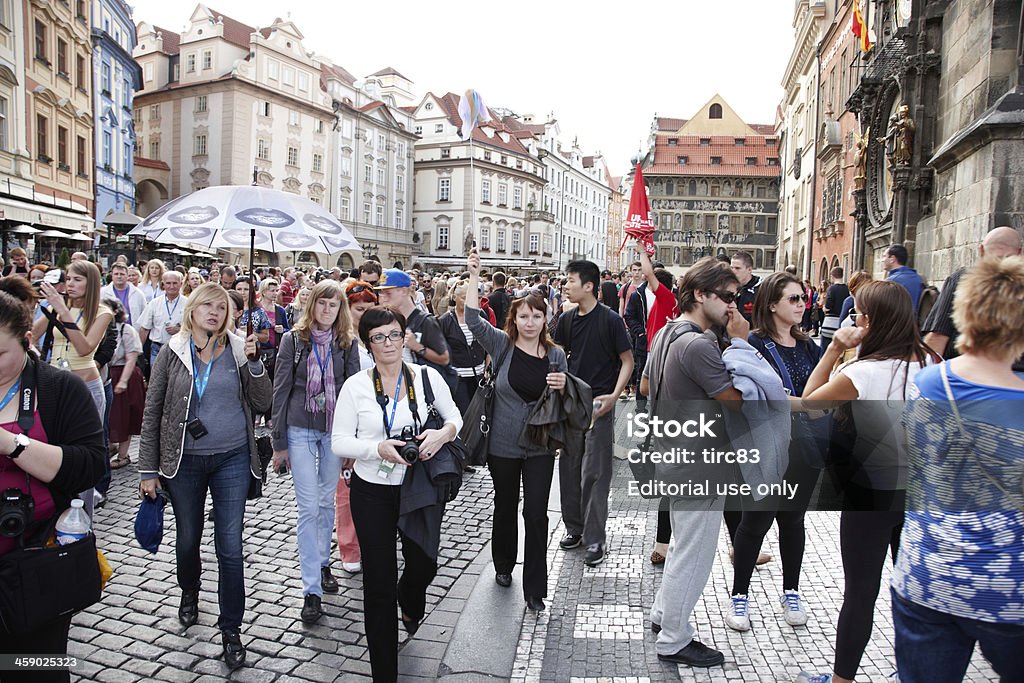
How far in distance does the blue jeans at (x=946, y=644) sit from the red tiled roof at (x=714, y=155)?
70162 mm

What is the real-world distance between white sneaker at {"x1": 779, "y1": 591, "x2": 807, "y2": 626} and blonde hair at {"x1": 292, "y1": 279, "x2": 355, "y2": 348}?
3.29 meters

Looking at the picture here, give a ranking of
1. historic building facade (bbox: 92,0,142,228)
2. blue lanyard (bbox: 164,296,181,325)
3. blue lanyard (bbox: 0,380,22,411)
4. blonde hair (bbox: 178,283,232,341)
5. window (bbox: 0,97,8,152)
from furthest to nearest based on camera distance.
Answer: historic building facade (bbox: 92,0,142,228) < window (bbox: 0,97,8,152) < blue lanyard (bbox: 164,296,181,325) < blonde hair (bbox: 178,283,232,341) < blue lanyard (bbox: 0,380,22,411)

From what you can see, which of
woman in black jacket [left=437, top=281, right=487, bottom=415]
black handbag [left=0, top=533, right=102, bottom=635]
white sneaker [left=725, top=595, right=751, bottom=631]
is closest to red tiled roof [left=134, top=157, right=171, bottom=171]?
woman in black jacket [left=437, top=281, right=487, bottom=415]

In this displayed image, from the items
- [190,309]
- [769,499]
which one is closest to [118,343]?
[190,309]

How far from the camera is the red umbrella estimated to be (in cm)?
822

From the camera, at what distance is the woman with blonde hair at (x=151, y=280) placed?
33.8 ft

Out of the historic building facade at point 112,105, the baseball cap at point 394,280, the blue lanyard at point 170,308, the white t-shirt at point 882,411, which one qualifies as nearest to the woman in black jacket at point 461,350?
the baseball cap at point 394,280

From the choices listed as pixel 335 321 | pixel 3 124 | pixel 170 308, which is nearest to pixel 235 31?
pixel 3 124

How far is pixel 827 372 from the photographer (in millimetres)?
3811

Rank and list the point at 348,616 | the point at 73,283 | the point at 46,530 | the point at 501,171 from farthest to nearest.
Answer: the point at 501,171 → the point at 73,283 → the point at 348,616 → the point at 46,530

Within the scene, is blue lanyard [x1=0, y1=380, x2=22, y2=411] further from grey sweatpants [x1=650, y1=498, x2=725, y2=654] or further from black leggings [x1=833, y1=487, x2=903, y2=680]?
black leggings [x1=833, y1=487, x2=903, y2=680]

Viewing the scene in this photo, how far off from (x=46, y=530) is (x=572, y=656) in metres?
2.68

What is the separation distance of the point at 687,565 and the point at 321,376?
2.65 metres

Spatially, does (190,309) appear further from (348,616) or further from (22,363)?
(348,616)
